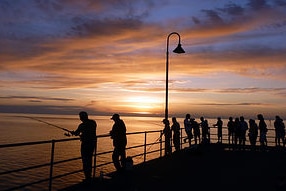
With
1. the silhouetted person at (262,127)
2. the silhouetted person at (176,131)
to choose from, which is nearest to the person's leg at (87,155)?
the silhouetted person at (176,131)

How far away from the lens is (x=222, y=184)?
33.7 ft

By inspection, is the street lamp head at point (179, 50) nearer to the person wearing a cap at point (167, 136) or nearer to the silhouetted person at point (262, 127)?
the person wearing a cap at point (167, 136)

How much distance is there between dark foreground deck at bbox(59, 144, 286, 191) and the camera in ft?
31.1

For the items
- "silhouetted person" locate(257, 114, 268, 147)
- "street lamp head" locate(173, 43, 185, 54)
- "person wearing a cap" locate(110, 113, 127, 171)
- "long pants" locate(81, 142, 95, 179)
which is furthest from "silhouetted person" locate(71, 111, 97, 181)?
"silhouetted person" locate(257, 114, 268, 147)

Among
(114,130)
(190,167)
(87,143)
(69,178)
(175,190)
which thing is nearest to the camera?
(175,190)

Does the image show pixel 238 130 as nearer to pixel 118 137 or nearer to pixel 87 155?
pixel 118 137

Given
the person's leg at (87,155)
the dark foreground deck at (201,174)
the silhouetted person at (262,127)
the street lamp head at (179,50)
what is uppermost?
the street lamp head at (179,50)

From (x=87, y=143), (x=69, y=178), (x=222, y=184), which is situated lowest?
(x=69, y=178)

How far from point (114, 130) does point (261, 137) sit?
11.0 meters

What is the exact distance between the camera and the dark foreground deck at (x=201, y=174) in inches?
374

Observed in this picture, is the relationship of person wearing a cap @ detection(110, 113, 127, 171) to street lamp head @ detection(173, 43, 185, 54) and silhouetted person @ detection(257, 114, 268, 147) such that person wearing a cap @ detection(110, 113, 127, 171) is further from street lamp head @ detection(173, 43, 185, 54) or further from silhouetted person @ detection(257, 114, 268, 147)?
silhouetted person @ detection(257, 114, 268, 147)

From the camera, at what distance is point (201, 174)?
1180 centimetres

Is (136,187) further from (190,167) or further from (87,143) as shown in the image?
(190,167)

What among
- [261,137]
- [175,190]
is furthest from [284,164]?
[175,190]
